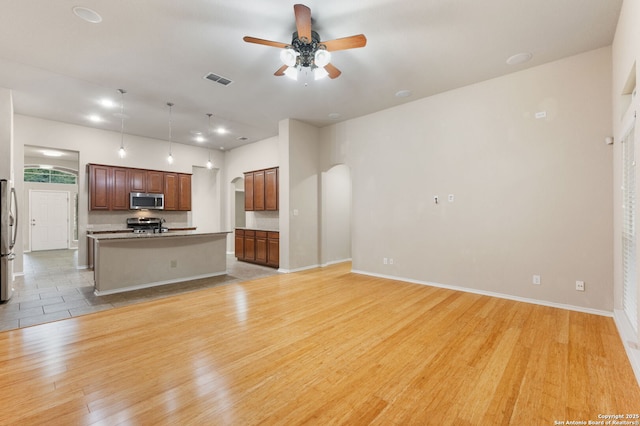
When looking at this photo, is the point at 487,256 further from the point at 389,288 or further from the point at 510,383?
the point at 510,383

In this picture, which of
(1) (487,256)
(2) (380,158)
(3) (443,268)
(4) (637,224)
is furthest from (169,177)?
(4) (637,224)

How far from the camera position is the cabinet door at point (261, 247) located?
22.2 ft

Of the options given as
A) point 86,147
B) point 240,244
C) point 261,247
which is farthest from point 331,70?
point 86,147

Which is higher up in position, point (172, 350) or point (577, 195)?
point (577, 195)

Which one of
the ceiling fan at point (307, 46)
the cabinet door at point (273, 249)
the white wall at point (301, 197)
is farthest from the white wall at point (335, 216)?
the ceiling fan at point (307, 46)

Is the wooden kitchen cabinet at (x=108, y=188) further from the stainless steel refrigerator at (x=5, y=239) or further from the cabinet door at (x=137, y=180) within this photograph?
the stainless steel refrigerator at (x=5, y=239)

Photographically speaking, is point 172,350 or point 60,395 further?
point 172,350

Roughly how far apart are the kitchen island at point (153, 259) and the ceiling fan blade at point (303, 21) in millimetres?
3852

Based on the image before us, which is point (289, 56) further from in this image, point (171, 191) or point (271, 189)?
point (171, 191)

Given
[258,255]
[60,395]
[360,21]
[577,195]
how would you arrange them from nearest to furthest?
[60,395]
[360,21]
[577,195]
[258,255]

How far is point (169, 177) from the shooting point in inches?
304

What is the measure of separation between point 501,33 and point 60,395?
17.0 feet

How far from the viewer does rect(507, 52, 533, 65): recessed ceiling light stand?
11.7ft

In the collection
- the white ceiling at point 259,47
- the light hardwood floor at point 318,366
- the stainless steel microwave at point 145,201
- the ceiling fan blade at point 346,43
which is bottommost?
the light hardwood floor at point 318,366
